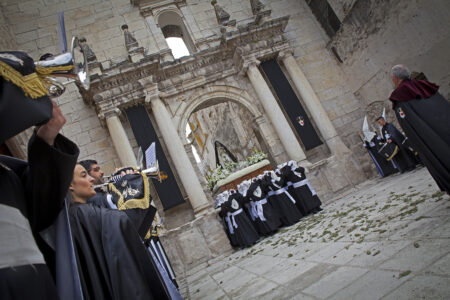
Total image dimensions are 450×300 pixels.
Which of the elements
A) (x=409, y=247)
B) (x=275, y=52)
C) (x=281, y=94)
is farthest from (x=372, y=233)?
(x=275, y=52)

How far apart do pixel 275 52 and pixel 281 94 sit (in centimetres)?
162

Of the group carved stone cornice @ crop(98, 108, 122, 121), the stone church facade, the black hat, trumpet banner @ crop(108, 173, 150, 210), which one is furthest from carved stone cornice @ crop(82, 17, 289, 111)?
the black hat

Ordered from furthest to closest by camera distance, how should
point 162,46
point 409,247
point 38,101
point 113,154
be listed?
point 162,46, point 113,154, point 409,247, point 38,101

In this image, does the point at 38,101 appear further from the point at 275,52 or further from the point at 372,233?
the point at 275,52

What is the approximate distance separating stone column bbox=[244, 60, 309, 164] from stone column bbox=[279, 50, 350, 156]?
1.07 metres

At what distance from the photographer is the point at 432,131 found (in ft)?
11.2

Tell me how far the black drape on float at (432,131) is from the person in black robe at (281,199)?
391 cm

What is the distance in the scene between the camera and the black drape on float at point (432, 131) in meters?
3.30

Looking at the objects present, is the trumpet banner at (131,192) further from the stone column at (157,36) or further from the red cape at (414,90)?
the stone column at (157,36)

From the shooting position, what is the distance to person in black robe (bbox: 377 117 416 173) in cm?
793

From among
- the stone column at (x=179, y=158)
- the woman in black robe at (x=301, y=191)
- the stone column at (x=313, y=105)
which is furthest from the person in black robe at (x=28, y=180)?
the stone column at (x=313, y=105)

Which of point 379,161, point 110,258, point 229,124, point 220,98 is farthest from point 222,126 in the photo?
point 110,258

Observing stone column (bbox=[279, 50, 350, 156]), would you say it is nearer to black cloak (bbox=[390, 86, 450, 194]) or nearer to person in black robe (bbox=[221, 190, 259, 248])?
person in black robe (bbox=[221, 190, 259, 248])

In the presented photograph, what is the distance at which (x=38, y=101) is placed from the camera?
40.5 inches
